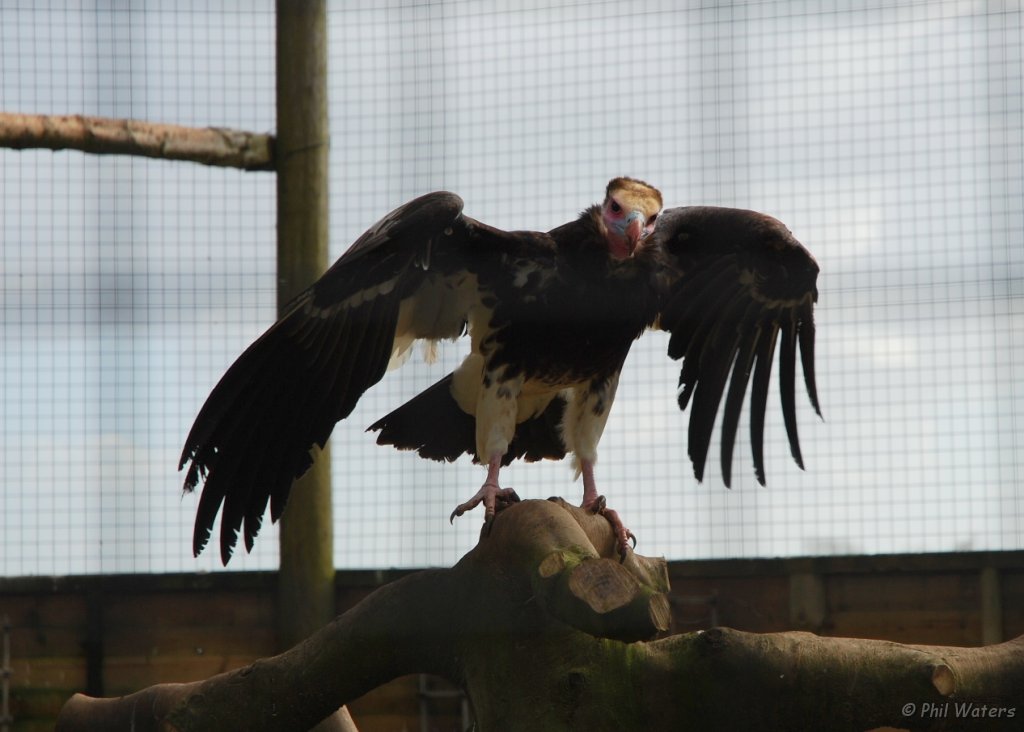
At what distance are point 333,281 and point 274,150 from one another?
69 cm

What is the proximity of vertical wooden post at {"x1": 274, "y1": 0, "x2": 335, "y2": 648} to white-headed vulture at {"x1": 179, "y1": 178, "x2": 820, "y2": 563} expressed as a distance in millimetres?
257

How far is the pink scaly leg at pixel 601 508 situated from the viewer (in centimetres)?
215

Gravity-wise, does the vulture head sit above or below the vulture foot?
above

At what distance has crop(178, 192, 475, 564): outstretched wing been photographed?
81.4 inches

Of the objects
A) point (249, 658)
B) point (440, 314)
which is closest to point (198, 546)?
point (249, 658)

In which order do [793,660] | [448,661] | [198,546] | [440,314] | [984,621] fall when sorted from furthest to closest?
[440,314]
[984,621]
[198,546]
[448,661]
[793,660]

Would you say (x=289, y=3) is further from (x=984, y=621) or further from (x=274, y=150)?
(x=984, y=621)

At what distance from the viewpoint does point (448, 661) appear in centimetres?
175

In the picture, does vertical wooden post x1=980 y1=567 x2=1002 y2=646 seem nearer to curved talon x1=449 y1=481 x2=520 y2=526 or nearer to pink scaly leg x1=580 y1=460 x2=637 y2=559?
pink scaly leg x1=580 y1=460 x2=637 y2=559

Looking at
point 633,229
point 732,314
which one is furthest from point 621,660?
point 732,314

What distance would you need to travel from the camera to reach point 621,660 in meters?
1.57

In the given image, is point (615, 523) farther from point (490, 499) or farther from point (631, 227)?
point (631, 227)

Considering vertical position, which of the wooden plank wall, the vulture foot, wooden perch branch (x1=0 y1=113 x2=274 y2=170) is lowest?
the wooden plank wall

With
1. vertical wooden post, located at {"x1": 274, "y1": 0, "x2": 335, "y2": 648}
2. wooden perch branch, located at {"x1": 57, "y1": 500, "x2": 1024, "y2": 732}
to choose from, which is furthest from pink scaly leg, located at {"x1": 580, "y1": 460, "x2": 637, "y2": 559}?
vertical wooden post, located at {"x1": 274, "y1": 0, "x2": 335, "y2": 648}
